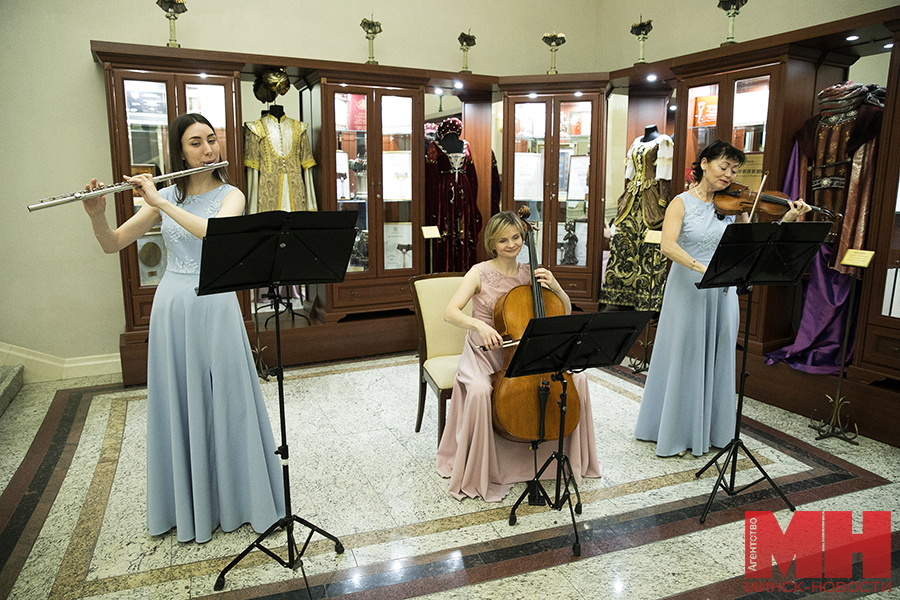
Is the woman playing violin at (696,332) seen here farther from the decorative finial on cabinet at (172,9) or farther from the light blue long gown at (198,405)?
the decorative finial on cabinet at (172,9)

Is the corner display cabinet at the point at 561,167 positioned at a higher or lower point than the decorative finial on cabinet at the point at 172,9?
lower

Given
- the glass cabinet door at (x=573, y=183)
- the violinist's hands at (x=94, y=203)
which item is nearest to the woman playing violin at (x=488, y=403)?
the violinist's hands at (x=94, y=203)

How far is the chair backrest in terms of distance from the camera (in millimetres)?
3398

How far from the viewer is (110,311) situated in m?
4.96

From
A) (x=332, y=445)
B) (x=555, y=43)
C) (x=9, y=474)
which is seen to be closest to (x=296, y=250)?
(x=332, y=445)

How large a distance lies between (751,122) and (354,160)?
2977mm

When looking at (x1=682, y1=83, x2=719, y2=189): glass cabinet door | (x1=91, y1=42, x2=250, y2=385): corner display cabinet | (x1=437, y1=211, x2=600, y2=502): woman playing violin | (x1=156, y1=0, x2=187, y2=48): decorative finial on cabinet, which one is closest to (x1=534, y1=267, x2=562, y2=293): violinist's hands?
(x1=437, y1=211, x2=600, y2=502): woman playing violin

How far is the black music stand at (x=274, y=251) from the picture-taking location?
73.5 inches

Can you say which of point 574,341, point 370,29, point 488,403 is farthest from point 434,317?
point 370,29

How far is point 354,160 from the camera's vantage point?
508cm

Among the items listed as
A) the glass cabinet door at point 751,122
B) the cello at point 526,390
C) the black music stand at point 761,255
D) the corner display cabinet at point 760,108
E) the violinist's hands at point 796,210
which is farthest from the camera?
the glass cabinet door at point 751,122

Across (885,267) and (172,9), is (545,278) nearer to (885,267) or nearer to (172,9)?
(885,267)

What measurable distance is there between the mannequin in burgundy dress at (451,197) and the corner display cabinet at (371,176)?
0.22 metres

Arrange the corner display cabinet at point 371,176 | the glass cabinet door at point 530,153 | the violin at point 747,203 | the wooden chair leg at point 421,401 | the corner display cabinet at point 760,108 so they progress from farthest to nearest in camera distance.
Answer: the glass cabinet door at point 530,153 < the corner display cabinet at point 371,176 < the corner display cabinet at point 760,108 < the wooden chair leg at point 421,401 < the violin at point 747,203
